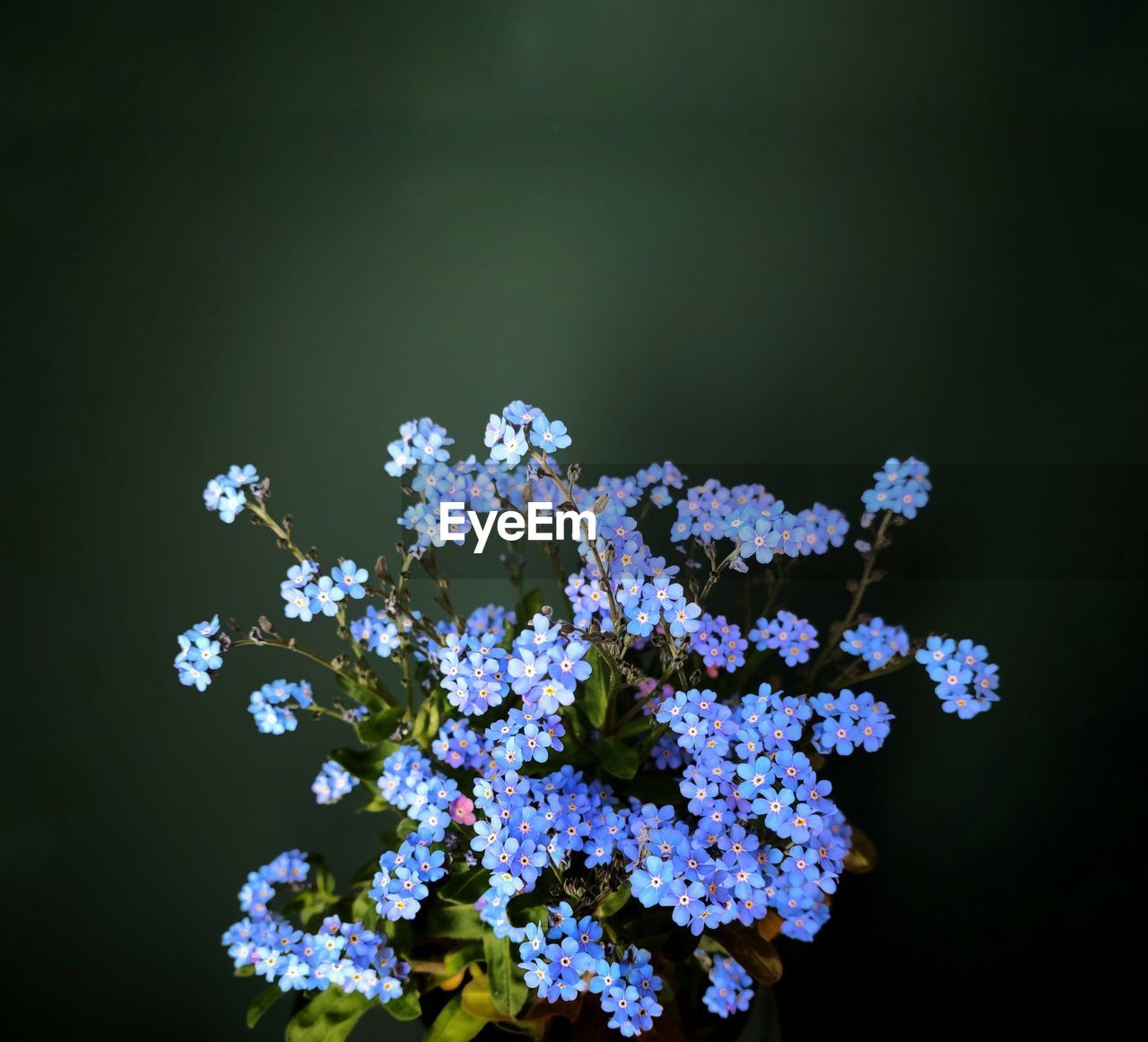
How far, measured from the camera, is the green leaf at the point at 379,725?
1005 millimetres

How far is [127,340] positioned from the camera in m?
1.33

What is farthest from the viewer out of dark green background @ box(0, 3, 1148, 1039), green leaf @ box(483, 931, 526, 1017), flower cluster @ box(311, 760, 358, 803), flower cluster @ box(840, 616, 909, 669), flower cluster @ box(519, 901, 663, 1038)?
dark green background @ box(0, 3, 1148, 1039)

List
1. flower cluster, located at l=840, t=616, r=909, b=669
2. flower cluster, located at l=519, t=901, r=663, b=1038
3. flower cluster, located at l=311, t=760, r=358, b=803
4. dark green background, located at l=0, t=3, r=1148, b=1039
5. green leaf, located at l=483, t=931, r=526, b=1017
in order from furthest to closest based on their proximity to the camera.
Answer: dark green background, located at l=0, t=3, r=1148, b=1039, flower cluster, located at l=311, t=760, r=358, b=803, flower cluster, located at l=840, t=616, r=909, b=669, green leaf, located at l=483, t=931, r=526, b=1017, flower cluster, located at l=519, t=901, r=663, b=1038

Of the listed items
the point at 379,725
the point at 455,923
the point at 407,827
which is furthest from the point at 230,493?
the point at 455,923

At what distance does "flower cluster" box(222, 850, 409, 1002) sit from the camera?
923 millimetres

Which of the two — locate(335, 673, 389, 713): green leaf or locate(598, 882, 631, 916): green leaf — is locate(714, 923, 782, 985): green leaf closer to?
locate(598, 882, 631, 916): green leaf

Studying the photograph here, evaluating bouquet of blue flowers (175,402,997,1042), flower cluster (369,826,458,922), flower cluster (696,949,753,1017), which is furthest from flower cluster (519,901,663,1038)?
flower cluster (696,949,753,1017)

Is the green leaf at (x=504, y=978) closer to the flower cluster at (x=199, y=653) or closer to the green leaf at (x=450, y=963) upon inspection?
the green leaf at (x=450, y=963)

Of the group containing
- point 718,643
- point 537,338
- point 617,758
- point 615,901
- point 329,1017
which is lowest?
point 329,1017

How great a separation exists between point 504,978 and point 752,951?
25cm

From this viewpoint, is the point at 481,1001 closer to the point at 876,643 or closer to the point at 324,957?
the point at 324,957

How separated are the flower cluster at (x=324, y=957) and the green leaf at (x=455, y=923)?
5 centimetres

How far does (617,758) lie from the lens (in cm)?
94

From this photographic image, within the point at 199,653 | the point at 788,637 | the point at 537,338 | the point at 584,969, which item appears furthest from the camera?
the point at 537,338
